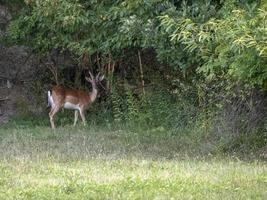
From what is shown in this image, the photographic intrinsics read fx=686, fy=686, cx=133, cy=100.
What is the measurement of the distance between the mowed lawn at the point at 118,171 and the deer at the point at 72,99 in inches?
150

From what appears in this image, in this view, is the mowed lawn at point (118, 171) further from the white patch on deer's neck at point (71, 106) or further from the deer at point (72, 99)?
the white patch on deer's neck at point (71, 106)

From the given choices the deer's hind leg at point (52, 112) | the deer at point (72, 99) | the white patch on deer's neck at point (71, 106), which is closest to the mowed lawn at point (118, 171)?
the deer's hind leg at point (52, 112)

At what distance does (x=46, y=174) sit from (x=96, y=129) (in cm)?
644

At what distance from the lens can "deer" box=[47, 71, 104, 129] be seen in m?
17.0

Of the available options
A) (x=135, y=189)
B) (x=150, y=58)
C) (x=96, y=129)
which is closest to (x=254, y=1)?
(x=135, y=189)

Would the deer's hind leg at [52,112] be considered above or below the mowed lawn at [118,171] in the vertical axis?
below

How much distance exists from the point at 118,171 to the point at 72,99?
8.37m

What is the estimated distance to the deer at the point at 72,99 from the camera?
17.0 meters

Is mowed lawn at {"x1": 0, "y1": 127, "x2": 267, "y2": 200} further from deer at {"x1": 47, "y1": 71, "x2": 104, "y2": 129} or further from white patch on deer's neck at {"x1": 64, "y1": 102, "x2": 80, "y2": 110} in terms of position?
white patch on deer's neck at {"x1": 64, "y1": 102, "x2": 80, "y2": 110}

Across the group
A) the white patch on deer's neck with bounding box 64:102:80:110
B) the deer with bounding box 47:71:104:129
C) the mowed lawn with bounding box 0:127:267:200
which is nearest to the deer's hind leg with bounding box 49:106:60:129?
the deer with bounding box 47:71:104:129

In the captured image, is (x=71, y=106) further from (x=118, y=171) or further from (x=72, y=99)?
(x=118, y=171)

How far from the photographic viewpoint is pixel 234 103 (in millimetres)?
11781

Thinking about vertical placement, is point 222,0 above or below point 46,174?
above

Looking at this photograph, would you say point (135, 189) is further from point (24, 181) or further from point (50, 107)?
point (50, 107)
